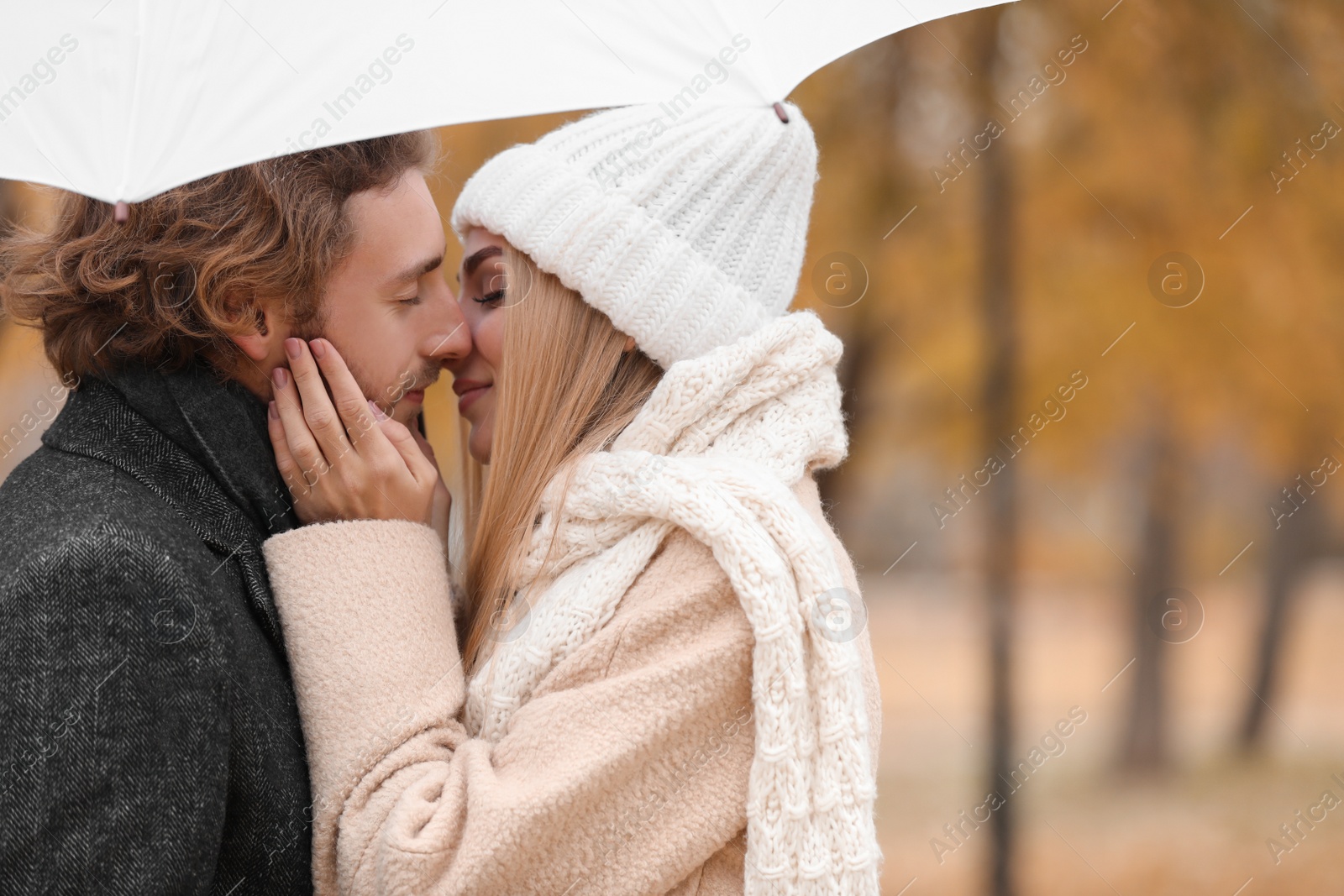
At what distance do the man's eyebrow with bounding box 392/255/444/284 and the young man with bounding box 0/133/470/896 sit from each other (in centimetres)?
1

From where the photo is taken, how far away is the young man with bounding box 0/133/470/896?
1.65m

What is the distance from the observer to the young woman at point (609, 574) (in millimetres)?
1937

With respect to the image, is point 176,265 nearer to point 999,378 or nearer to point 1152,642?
point 999,378

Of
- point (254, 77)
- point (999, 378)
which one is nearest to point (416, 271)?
point (254, 77)

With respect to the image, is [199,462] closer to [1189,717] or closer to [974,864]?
[974,864]

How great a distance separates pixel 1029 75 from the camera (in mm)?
5199

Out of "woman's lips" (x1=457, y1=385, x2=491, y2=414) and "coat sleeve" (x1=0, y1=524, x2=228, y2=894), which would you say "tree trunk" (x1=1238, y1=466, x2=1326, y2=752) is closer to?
"woman's lips" (x1=457, y1=385, x2=491, y2=414)

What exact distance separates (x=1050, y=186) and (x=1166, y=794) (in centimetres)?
595

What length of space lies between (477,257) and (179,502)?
876 millimetres

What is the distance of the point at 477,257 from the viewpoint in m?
2.56

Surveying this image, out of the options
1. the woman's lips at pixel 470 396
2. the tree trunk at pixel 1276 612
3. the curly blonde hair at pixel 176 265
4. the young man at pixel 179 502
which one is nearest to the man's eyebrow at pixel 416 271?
the young man at pixel 179 502

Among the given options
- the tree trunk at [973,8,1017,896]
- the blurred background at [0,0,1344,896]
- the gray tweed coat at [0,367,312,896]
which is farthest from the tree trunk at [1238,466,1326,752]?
the gray tweed coat at [0,367,312,896]

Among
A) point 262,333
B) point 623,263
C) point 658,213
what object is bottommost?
point 262,333

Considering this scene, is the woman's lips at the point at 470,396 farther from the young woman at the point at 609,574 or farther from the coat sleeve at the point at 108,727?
the coat sleeve at the point at 108,727
